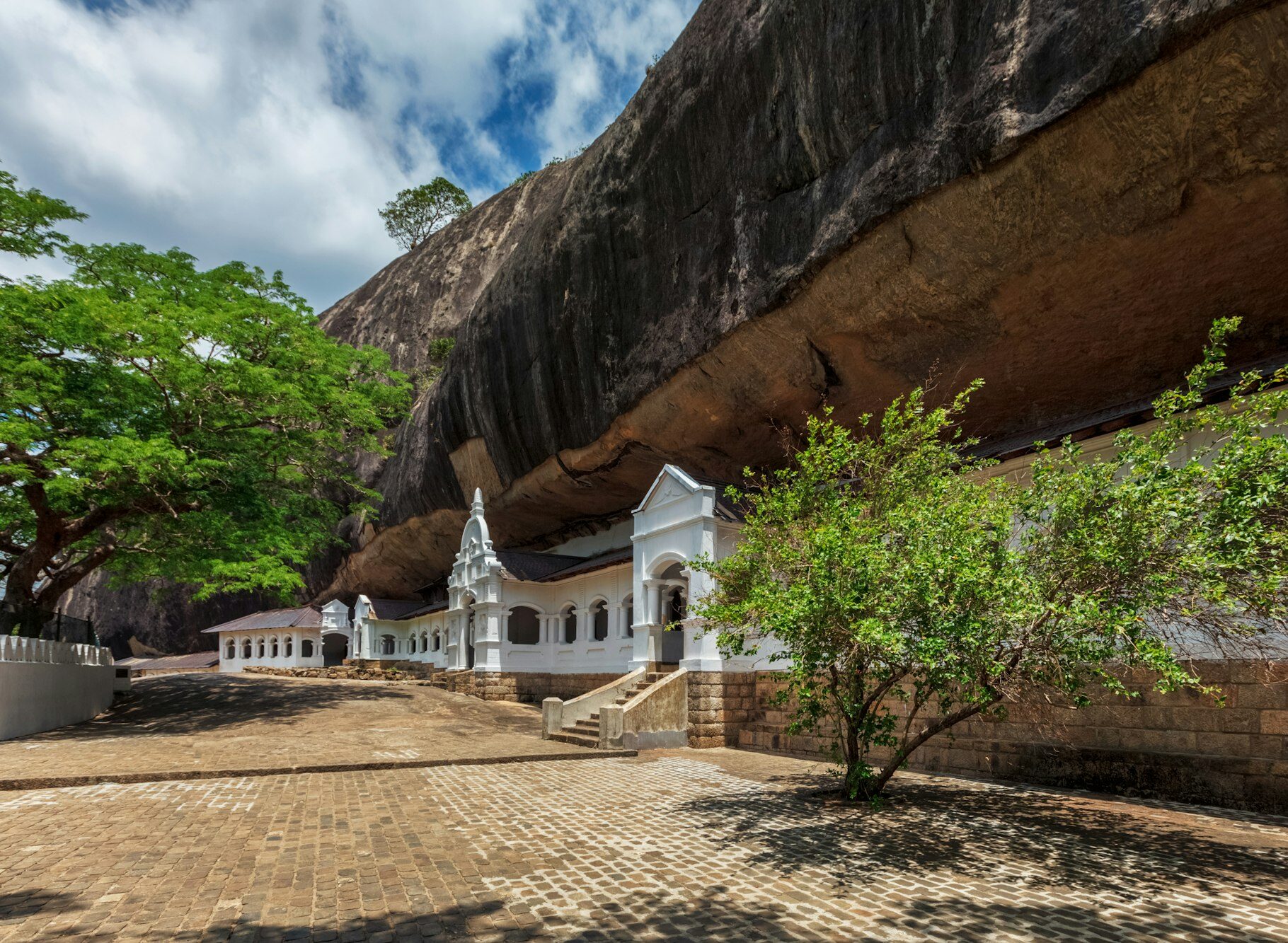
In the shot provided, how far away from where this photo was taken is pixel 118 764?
11586 mm

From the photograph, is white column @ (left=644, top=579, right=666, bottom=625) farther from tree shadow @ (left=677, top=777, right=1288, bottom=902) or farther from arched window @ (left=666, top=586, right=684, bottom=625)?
tree shadow @ (left=677, top=777, right=1288, bottom=902)

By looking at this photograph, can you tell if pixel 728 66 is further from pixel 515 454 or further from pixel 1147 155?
pixel 515 454

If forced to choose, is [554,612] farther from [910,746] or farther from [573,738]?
[910,746]

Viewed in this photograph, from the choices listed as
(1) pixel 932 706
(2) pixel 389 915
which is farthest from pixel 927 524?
(2) pixel 389 915

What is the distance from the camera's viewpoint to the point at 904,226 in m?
12.9

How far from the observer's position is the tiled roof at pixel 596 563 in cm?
2155

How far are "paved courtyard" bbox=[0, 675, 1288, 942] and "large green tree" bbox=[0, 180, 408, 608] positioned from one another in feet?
22.5

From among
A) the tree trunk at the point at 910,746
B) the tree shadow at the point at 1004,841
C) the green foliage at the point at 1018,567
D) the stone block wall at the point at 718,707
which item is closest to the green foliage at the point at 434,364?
the stone block wall at the point at 718,707

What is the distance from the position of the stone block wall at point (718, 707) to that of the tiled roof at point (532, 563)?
11205 mm

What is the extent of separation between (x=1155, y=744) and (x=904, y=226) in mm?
8508

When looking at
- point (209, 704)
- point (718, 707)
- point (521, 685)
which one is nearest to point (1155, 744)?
point (718, 707)

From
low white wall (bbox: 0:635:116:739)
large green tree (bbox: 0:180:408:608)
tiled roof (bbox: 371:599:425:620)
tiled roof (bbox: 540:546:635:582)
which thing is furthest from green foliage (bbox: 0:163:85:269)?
tiled roof (bbox: 371:599:425:620)

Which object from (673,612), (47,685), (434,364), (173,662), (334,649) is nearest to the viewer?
(47,685)

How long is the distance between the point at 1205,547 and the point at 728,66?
506 inches
